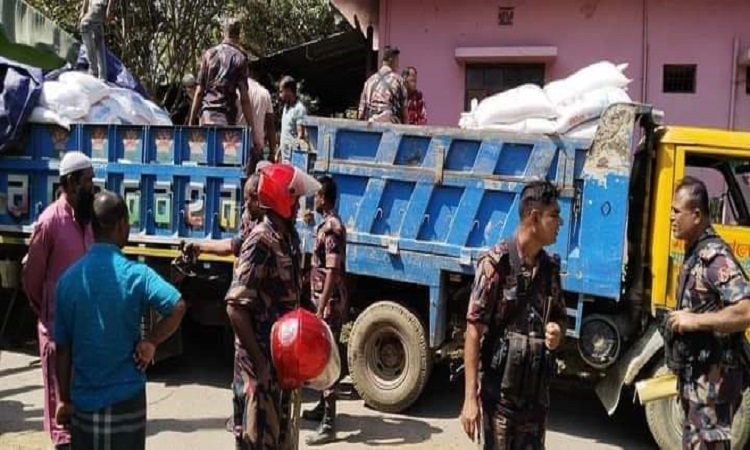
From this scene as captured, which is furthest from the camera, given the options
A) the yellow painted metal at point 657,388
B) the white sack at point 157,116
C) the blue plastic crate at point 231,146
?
the white sack at point 157,116

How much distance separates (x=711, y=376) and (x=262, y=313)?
1.99m

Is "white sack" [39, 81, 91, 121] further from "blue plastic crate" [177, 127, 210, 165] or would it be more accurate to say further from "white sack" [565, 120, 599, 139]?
"white sack" [565, 120, 599, 139]

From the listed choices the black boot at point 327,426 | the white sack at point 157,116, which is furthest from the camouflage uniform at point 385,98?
the black boot at point 327,426

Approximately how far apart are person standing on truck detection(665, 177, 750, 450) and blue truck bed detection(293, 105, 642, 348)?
1.88 metres

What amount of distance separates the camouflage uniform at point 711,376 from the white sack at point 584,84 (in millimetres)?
2720

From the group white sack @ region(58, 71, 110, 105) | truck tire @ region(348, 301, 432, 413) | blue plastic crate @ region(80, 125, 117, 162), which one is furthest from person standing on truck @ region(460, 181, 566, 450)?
white sack @ region(58, 71, 110, 105)

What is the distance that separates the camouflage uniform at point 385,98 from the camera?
773 cm

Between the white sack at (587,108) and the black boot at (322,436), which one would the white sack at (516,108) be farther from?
the black boot at (322,436)

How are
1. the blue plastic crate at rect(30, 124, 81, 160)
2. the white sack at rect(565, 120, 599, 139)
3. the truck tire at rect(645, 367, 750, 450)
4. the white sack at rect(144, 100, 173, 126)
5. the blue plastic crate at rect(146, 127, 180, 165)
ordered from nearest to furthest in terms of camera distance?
the truck tire at rect(645, 367, 750, 450), the white sack at rect(565, 120, 599, 139), the blue plastic crate at rect(146, 127, 180, 165), the blue plastic crate at rect(30, 124, 81, 160), the white sack at rect(144, 100, 173, 126)

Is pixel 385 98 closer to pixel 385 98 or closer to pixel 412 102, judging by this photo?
pixel 385 98

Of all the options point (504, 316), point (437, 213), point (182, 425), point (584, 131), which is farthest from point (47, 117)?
point (504, 316)

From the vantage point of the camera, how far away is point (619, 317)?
5852mm

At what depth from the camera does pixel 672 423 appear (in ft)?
18.4

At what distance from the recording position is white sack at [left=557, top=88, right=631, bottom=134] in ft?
19.6
